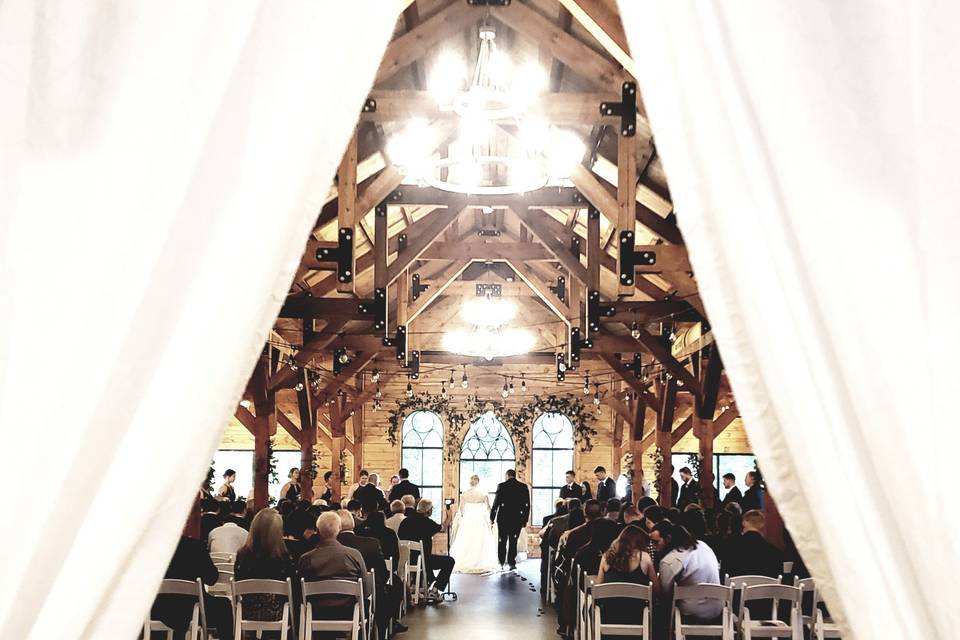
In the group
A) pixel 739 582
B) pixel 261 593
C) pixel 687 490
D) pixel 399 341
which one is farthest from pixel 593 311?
pixel 687 490

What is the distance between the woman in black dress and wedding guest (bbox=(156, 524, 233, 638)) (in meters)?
0.24

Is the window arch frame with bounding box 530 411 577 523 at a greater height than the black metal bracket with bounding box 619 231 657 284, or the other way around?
the black metal bracket with bounding box 619 231 657 284

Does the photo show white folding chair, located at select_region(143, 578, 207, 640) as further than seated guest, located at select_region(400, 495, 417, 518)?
No

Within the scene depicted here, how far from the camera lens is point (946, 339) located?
1.74 meters

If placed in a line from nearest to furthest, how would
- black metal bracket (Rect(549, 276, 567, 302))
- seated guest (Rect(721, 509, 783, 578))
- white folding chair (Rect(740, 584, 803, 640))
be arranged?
white folding chair (Rect(740, 584, 803, 640)) < seated guest (Rect(721, 509, 783, 578)) < black metal bracket (Rect(549, 276, 567, 302))

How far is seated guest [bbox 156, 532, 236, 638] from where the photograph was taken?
640 centimetres

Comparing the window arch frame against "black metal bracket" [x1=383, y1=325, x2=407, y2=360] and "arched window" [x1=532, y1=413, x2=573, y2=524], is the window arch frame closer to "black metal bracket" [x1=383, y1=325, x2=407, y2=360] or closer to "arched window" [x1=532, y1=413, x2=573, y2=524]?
"arched window" [x1=532, y1=413, x2=573, y2=524]

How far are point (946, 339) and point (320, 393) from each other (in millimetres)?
16123

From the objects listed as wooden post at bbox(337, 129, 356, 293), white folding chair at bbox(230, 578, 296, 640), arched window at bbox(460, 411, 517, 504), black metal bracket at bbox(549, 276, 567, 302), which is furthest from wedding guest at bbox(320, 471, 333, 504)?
white folding chair at bbox(230, 578, 296, 640)

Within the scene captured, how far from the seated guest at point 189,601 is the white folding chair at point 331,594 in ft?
1.79

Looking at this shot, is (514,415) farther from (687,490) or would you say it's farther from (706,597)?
(706,597)

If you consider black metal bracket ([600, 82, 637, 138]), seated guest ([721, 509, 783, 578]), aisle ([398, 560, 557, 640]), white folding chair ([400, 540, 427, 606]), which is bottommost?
A: aisle ([398, 560, 557, 640])

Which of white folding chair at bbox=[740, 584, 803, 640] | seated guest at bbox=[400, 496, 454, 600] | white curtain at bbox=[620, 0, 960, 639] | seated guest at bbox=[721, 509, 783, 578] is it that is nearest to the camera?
white curtain at bbox=[620, 0, 960, 639]

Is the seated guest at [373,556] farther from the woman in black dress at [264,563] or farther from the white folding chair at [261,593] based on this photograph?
the white folding chair at [261,593]
